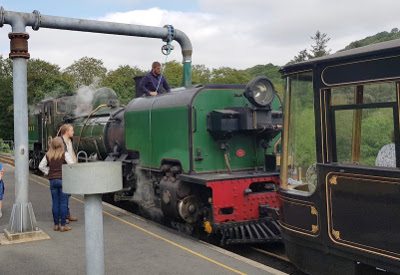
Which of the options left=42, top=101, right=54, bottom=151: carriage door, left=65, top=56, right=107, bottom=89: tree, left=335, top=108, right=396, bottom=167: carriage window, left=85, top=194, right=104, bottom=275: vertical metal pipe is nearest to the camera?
left=85, top=194, right=104, bottom=275: vertical metal pipe

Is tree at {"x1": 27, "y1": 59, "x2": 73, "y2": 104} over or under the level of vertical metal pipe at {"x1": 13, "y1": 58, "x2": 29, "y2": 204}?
over

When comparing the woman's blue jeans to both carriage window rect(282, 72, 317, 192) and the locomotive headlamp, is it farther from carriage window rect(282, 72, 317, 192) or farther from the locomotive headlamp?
carriage window rect(282, 72, 317, 192)

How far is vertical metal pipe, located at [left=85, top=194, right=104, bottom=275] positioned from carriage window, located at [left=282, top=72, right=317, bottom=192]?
2256 millimetres

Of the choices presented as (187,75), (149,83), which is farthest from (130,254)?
A: (187,75)

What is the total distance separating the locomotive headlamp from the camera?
21.9ft

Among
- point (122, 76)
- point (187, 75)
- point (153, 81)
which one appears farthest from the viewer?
point (122, 76)

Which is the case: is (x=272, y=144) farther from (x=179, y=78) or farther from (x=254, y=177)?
(x=179, y=78)

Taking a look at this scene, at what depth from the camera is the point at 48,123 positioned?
1375 centimetres

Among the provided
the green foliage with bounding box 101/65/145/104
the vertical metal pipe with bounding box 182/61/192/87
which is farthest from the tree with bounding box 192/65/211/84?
the vertical metal pipe with bounding box 182/61/192/87

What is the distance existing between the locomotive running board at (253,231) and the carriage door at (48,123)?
8747 millimetres

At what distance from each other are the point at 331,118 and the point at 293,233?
133 centimetres

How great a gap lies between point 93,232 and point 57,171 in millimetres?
3849

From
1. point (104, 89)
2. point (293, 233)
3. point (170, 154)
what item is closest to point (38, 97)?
point (104, 89)

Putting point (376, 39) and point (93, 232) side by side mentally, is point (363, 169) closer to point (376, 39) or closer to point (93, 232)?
point (93, 232)
